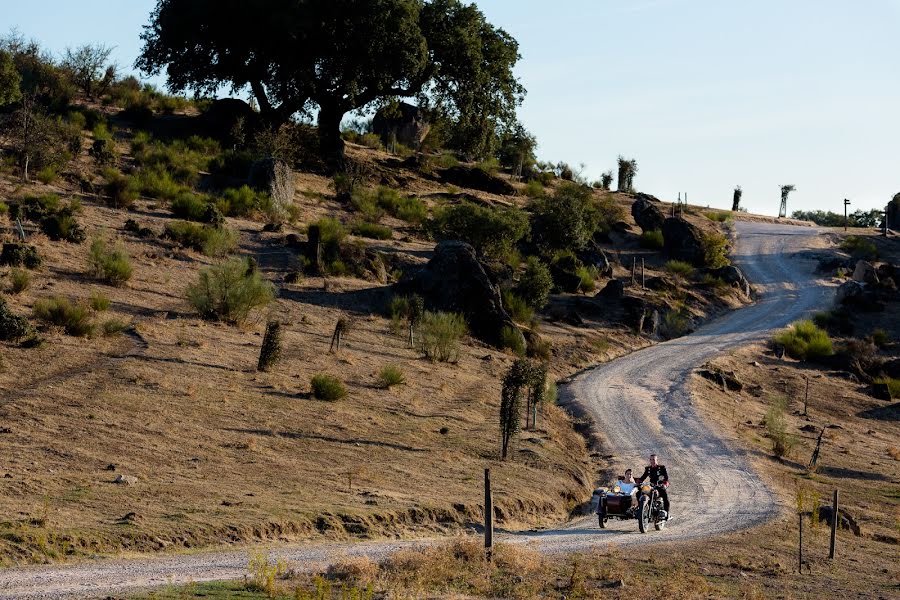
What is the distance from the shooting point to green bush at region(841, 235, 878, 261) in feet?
244

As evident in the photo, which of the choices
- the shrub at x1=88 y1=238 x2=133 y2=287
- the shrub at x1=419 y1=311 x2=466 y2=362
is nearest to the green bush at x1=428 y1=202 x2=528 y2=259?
the shrub at x1=419 y1=311 x2=466 y2=362

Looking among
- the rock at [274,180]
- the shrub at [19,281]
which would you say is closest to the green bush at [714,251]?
the rock at [274,180]

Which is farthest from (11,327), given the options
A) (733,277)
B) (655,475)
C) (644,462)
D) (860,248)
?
(860,248)

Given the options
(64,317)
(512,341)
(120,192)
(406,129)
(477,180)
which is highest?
(406,129)

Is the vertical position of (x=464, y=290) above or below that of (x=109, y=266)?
above

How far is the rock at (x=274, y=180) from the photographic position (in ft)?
172

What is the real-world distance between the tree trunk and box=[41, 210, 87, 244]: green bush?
2521 cm

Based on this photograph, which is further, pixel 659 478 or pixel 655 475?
pixel 659 478

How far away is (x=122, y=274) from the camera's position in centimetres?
3575

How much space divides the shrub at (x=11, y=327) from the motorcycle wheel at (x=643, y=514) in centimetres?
1604

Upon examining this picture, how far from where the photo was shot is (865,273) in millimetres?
65812

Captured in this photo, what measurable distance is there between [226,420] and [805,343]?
1336 inches

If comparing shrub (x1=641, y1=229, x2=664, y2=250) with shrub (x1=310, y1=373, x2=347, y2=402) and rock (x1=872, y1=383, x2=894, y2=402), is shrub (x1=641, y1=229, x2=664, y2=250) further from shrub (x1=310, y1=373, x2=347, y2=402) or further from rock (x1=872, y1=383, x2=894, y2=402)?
shrub (x1=310, y1=373, x2=347, y2=402)

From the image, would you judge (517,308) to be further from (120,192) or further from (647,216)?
(647,216)
